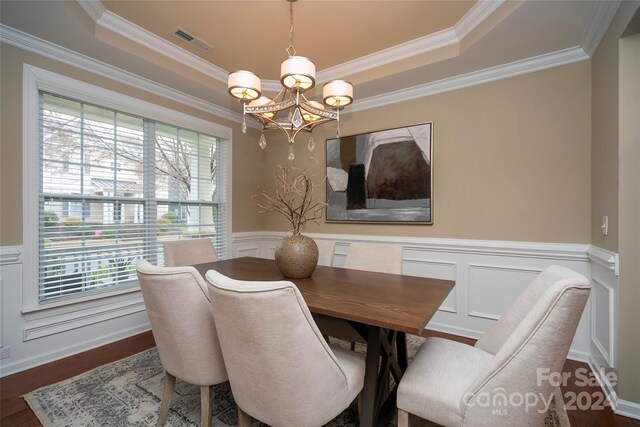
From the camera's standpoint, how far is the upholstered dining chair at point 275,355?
1.00 metres

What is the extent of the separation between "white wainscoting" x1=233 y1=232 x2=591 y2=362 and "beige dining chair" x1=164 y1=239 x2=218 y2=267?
1.98m

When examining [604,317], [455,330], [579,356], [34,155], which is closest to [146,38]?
[34,155]

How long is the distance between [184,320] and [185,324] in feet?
→ 0.07

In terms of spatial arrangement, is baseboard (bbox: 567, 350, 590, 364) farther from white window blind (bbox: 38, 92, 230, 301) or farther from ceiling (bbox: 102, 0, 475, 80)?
white window blind (bbox: 38, 92, 230, 301)

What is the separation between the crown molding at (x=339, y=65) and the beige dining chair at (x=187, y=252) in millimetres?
1817

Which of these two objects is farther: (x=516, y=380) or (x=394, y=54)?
(x=394, y=54)

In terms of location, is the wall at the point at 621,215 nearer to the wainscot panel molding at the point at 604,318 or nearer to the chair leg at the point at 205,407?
the wainscot panel molding at the point at 604,318

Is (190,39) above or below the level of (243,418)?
above

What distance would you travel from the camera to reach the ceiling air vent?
8.23 feet

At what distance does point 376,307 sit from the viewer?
4.53 feet

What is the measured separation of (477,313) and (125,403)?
2.99m

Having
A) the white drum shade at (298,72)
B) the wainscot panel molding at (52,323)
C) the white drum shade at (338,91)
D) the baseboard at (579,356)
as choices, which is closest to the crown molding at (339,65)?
the white drum shade at (338,91)

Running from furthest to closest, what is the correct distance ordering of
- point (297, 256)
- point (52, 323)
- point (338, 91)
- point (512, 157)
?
1. point (512, 157)
2. point (52, 323)
3. point (338, 91)
4. point (297, 256)

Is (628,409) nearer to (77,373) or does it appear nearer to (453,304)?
(453,304)
